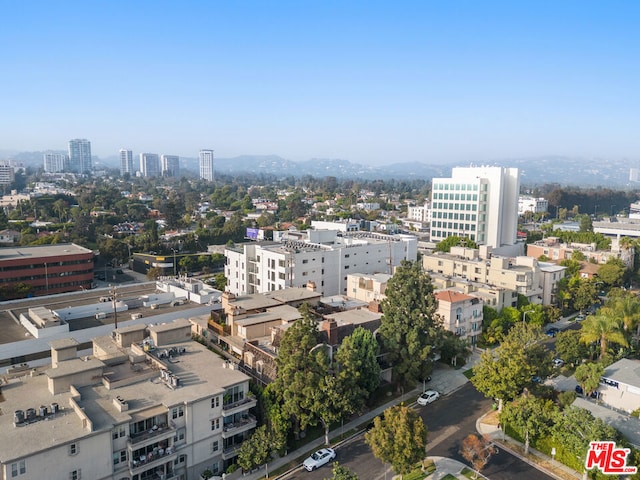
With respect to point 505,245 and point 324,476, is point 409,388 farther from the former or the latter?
point 505,245

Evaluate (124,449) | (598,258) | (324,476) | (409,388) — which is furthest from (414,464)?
(598,258)

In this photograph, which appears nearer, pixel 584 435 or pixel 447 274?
pixel 584 435

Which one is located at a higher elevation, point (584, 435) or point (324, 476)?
point (584, 435)

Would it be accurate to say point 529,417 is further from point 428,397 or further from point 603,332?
point 603,332

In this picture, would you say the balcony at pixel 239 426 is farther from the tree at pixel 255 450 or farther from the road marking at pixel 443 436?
the road marking at pixel 443 436

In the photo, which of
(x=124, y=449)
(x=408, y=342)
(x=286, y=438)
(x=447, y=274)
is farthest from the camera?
(x=447, y=274)

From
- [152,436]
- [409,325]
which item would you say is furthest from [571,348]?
[152,436]
